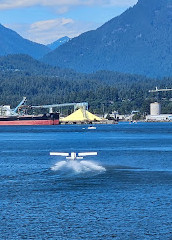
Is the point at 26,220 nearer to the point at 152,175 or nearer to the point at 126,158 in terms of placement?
the point at 152,175

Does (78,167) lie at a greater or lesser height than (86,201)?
greater

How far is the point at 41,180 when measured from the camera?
192 feet

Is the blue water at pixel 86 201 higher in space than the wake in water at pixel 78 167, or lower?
lower

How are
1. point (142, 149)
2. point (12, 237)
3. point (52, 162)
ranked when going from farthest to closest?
point (142, 149) → point (52, 162) → point (12, 237)

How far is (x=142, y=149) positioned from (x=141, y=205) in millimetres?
51948

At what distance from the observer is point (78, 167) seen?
6800cm

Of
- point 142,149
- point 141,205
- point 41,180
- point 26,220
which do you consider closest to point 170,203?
point 141,205

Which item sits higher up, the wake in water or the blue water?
the wake in water

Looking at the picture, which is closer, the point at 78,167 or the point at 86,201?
the point at 86,201

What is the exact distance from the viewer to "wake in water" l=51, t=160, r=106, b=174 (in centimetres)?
6525

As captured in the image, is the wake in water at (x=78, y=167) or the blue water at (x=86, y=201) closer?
the blue water at (x=86, y=201)

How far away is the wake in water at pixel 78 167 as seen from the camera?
65250 millimetres

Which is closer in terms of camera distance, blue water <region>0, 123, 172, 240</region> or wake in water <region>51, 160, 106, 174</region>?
blue water <region>0, 123, 172, 240</region>

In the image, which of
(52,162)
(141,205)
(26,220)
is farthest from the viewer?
(52,162)
